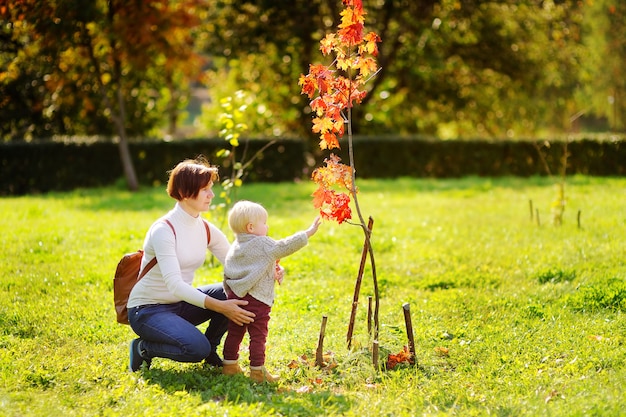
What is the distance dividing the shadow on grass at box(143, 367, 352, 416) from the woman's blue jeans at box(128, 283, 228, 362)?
0.14 m

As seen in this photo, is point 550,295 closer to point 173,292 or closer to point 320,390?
point 320,390

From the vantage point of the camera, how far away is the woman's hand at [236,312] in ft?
14.1

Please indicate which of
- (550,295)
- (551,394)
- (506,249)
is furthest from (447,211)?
(551,394)

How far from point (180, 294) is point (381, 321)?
1.99 m

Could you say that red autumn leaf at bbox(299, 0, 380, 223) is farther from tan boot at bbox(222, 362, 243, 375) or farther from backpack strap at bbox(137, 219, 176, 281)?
tan boot at bbox(222, 362, 243, 375)

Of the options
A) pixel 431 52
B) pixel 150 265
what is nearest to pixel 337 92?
pixel 150 265

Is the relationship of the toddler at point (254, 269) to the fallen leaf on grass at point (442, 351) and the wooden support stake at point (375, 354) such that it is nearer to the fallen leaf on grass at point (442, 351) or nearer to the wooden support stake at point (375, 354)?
the wooden support stake at point (375, 354)

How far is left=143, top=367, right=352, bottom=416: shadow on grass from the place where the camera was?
405cm

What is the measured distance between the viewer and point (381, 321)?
227 inches

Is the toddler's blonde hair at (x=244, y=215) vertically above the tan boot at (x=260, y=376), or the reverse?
the toddler's blonde hair at (x=244, y=215)

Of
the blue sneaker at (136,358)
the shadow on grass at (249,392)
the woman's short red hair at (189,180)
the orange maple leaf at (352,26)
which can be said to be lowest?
the shadow on grass at (249,392)

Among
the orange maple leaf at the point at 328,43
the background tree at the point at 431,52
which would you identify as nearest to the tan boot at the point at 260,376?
the orange maple leaf at the point at 328,43

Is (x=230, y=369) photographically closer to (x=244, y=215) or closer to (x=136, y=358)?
(x=136, y=358)

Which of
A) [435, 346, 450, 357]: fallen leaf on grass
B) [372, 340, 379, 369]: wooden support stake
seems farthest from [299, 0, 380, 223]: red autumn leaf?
[435, 346, 450, 357]: fallen leaf on grass
